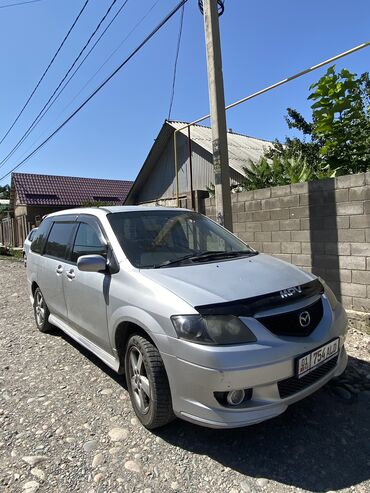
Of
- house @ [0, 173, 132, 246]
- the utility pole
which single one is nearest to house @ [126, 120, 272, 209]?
the utility pole

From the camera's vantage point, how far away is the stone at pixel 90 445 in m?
2.69

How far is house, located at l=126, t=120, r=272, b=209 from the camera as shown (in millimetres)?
14617

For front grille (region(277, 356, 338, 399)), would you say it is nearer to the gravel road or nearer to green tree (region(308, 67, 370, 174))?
the gravel road

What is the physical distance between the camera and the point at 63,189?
28.3 metres

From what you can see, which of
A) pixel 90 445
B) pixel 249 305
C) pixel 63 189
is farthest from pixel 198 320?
pixel 63 189

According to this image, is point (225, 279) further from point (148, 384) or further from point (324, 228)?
point (324, 228)

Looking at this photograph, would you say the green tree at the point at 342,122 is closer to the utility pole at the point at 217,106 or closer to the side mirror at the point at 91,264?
the utility pole at the point at 217,106

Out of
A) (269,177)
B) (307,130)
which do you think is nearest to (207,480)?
(269,177)

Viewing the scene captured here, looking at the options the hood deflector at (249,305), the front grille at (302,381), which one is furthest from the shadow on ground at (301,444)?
the hood deflector at (249,305)

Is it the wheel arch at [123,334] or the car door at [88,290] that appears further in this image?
the car door at [88,290]

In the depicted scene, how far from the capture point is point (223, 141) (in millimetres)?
5504

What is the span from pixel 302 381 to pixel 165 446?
1.06 m

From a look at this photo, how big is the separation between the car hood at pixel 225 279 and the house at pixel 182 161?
32.5ft

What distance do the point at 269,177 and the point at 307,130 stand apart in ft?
19.9
